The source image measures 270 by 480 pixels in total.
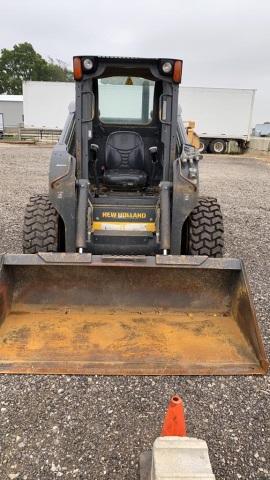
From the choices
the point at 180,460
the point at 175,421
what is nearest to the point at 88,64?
the point at 175,421

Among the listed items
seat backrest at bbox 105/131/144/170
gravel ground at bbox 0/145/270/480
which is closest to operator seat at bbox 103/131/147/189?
seat backrest at bbox 105/131/144/170

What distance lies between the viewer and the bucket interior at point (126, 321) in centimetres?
293

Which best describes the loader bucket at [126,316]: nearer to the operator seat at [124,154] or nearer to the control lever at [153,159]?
the operator seat at [124,154]

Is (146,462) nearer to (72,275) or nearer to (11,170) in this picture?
(72,275)

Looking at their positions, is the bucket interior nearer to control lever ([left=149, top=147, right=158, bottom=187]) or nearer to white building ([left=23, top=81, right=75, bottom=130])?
control lever ([left=149, top=147, right=158, bottom=187])

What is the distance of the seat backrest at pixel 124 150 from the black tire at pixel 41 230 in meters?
1.18

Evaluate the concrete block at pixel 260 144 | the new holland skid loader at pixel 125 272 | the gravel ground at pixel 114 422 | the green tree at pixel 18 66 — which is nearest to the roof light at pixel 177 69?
the new holland skid loader at pixel 125 272

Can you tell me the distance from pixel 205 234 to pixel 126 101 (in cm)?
195

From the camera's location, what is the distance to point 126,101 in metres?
5.00

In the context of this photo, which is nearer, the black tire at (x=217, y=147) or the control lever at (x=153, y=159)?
the control lever at (x=153, y=159)

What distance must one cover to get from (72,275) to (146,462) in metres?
1.66

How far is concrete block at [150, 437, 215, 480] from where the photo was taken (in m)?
1.63

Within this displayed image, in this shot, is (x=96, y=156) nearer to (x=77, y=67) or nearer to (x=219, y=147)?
(x=77, y=67)

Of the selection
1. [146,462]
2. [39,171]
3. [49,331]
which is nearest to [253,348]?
[146,462]
